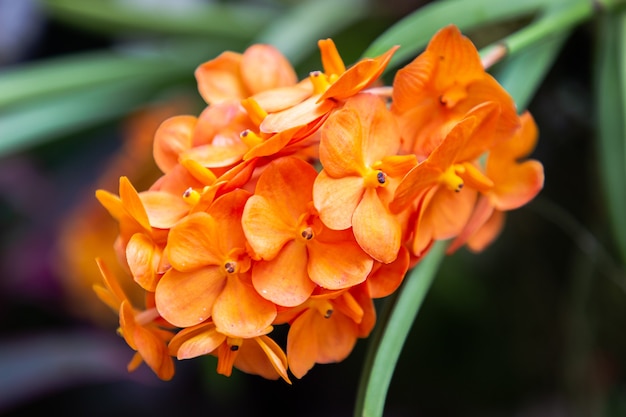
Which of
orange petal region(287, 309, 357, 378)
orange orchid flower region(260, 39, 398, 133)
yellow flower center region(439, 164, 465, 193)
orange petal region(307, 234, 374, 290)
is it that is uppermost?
orange orchid flower region(260, 39, 398, 133)

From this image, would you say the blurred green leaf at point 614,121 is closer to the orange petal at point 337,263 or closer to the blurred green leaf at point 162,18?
the orange petal at point 337,263

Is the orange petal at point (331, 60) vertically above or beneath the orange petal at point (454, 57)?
above

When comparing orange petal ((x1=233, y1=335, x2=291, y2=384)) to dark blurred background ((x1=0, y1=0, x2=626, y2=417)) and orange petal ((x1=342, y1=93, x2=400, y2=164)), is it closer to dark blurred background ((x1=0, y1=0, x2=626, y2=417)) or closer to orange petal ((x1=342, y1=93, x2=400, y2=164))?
orange petal ((x1=342, y1=93, x2=400, y2=164))

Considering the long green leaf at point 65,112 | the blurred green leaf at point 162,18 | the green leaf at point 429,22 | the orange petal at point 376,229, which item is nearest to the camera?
the orange petal at point 376,229

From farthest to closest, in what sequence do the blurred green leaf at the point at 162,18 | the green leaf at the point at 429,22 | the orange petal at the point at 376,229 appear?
the blurred green leaf at the point at 162,18 → the green leaf at the point at 429,22 → the orange petal at the point at 376,229

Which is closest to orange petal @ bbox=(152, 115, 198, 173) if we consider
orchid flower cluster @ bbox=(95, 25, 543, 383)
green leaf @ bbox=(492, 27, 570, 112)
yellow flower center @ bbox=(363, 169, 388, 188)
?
orchid flower cluster @ bbox=(95, 25, 543, 383)

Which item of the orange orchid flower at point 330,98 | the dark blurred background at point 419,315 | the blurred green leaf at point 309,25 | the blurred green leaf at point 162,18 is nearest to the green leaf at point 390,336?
the orange orchid flower at point 330,98

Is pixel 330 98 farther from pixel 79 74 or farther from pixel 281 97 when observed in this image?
pixel 79 74
